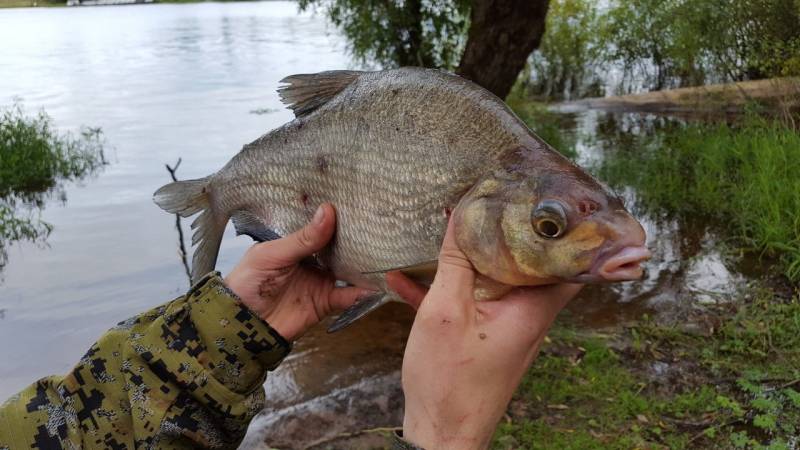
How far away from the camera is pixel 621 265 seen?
1.47m

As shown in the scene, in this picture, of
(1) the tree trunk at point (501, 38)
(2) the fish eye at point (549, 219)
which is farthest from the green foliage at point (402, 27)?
(2) the fish eye at point (549, 219)

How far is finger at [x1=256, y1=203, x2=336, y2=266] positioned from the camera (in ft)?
6.88

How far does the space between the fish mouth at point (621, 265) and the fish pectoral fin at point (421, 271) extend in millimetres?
472

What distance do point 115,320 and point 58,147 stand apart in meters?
5.30

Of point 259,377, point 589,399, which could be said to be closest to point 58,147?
point 589,399

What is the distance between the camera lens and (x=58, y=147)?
35.4 ft

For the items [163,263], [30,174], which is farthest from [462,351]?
[30,174]

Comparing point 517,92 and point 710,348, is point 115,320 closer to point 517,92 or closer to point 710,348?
point 710,348

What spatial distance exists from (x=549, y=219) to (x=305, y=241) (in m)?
0.82

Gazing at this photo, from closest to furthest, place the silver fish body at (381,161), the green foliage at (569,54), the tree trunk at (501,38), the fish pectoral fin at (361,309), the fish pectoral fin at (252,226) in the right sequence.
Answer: the silver fish body at (381,161)
the fish pectoral fin at (361,309)
the fish pectoral fin at (252,226)
the tree trunk at (501,38)
the green foliage at (569,54)

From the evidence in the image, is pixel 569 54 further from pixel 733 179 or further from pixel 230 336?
pixel 230 336

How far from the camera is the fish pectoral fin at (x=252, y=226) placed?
236cm

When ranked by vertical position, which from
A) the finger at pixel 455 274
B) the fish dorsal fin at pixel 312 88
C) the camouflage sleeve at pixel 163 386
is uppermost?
the fish dorsal fin at pixel 312 88

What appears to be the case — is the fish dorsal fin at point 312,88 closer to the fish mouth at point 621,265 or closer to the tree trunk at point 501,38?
the fish mouth at point 621,265
